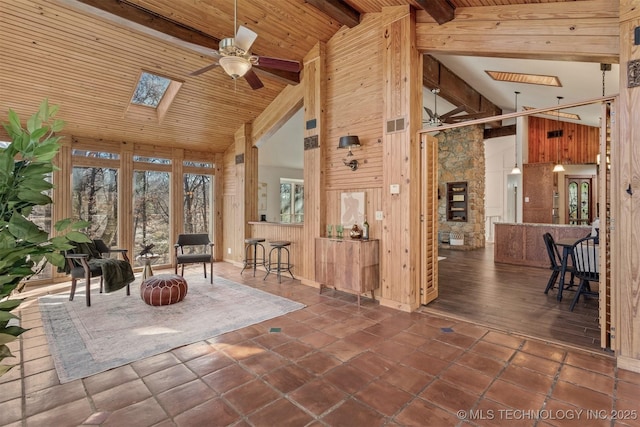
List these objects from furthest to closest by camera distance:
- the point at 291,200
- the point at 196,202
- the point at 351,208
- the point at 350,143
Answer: the point at 291,200 → the point at 196,202 → the point at 351,208 → the point at 350,143

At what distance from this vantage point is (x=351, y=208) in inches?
190

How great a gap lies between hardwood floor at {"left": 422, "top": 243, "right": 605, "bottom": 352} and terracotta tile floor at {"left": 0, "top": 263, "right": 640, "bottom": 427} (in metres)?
0.31

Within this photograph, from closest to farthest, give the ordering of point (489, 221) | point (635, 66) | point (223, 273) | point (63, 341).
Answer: point (635, 66), point (63, 341), point (223, 273), point (489, 221)

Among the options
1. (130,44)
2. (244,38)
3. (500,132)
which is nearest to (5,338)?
(244,38)

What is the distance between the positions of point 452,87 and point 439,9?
11.1 ft

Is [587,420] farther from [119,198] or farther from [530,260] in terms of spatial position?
[119,198]

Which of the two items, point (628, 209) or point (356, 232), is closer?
point (628, 209)

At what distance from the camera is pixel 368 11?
4.49 meters

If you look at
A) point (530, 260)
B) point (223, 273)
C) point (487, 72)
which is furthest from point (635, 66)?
point (223, 273)

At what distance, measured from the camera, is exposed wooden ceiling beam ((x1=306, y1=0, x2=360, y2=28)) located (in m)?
4.13

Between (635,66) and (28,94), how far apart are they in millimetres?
7032

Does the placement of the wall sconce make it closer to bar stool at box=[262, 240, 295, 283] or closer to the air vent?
the air vent

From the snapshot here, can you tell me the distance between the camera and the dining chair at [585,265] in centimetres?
397

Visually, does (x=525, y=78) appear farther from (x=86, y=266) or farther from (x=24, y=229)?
(x=86, y=266)
